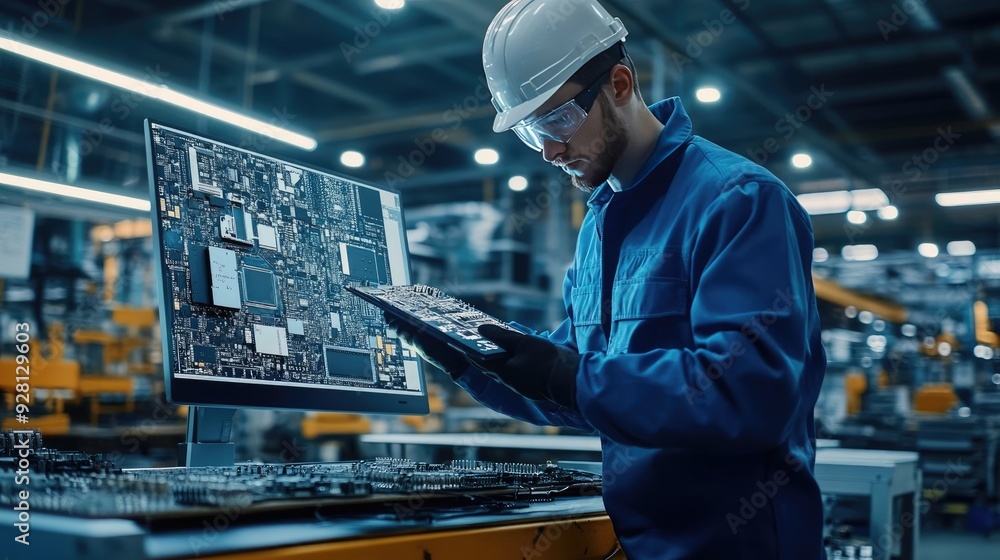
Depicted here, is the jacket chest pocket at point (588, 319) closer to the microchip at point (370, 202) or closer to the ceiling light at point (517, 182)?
the microchip at point (370, 202)

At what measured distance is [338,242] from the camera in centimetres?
178

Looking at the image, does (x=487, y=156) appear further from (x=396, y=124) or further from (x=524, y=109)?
(x=524, y=109)

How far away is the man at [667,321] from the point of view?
1.15 meters

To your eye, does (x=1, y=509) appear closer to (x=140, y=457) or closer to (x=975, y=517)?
(x=140, y=457)

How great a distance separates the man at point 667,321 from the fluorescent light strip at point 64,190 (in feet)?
19.1

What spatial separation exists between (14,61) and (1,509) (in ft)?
20.1

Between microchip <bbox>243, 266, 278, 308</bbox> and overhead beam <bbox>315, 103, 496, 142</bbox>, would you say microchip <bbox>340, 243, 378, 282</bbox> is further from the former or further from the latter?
overhead beam <bbox>315, 103, 496, 142</bbox>

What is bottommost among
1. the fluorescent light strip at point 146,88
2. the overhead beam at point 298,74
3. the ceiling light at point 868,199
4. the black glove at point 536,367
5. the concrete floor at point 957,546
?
the concrete floor at point 957,546

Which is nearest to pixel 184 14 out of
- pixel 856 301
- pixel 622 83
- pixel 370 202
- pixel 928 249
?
pixel 370 202

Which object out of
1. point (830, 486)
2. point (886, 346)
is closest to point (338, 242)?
point (830, 486)

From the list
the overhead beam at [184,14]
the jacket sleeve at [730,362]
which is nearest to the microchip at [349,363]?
the jacket sleeve at [730,362]

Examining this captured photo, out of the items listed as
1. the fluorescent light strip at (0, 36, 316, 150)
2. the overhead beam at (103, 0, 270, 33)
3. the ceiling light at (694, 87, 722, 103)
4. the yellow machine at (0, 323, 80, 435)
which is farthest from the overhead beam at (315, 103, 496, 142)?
the yellow machine at (0, 323, 80, 435)

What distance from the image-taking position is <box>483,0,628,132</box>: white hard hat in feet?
4.72

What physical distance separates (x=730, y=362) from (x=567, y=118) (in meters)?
0.54
